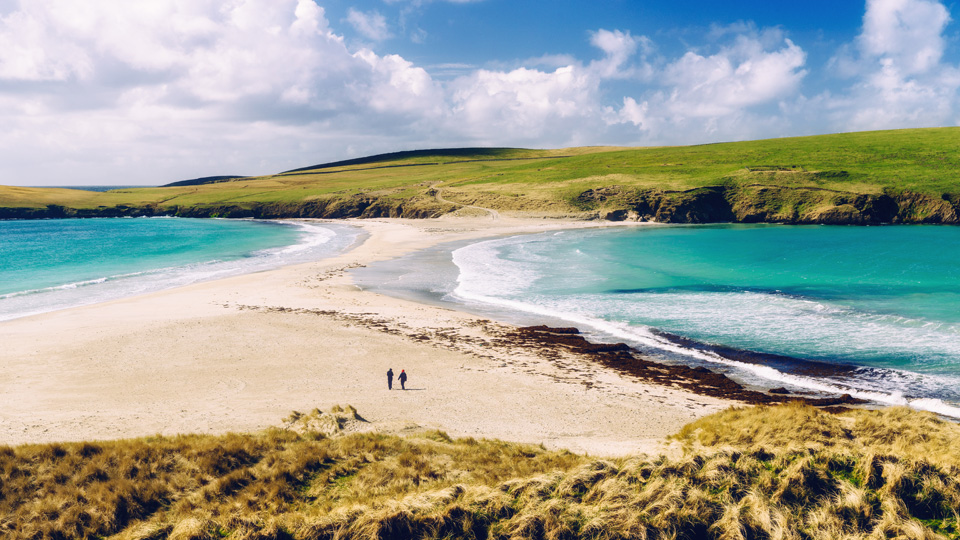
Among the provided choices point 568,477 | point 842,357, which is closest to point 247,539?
point 568,477

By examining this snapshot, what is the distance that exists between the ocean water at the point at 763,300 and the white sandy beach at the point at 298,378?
526 centimetres

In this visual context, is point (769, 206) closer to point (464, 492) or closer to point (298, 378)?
point (298, 378)

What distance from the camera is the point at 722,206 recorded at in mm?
88125

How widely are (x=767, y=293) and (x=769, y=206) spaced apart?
57927 mm

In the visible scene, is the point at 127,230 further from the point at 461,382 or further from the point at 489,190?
the point at 461,382

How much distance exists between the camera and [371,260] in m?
53.3

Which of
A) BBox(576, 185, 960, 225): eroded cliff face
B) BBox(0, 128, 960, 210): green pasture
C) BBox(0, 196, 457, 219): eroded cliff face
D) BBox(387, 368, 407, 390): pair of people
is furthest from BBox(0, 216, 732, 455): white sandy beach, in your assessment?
BBox(0, 196, 457, 219): eroded cliff face

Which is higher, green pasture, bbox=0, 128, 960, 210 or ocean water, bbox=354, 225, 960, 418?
green pasture, bbox=0, 128, 960, 210

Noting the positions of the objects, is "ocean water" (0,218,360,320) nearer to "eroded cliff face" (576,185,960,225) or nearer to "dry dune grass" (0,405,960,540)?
"dry dune grass" (0,405,960,540)

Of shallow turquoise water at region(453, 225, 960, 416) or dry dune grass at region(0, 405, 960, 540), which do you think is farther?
shallow turquoise water at region(453, 225, 960, 416)

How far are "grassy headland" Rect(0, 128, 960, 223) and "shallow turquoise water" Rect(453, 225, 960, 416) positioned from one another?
18135 millimetres

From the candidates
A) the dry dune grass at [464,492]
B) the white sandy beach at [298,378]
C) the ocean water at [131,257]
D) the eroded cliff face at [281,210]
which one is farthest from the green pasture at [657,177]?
the dry dune grass at [464,492]

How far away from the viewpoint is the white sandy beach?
52.6ft

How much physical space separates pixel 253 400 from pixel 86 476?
773 centimetres
